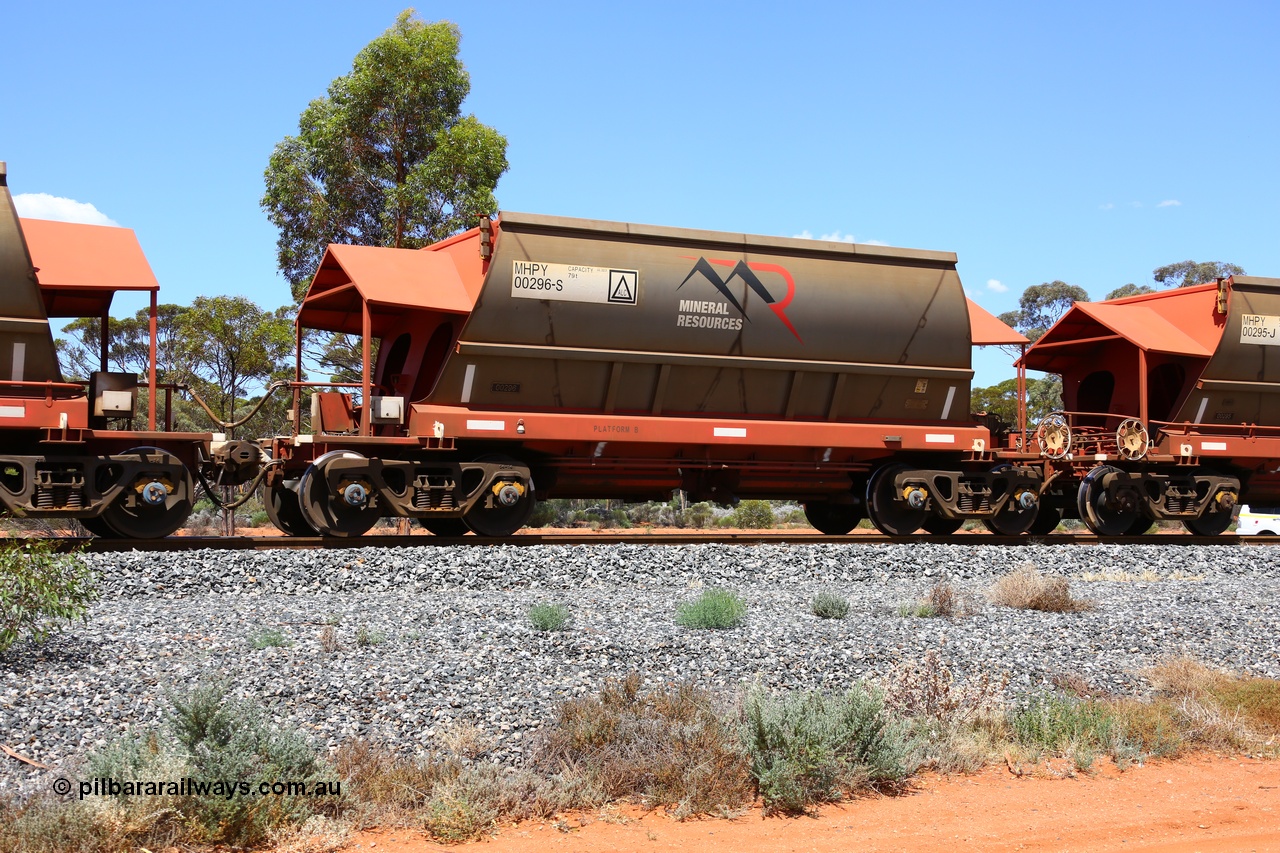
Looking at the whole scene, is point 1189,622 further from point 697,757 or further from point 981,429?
point 981,429

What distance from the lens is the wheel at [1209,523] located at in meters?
17.3

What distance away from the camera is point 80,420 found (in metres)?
11.5

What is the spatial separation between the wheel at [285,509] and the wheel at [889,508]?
24.4 ft

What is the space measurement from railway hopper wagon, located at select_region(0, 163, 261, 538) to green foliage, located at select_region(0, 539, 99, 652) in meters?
3.90

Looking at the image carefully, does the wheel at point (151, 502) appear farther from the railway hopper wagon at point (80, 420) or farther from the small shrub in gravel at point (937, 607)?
the small shrub in gravel at point (937, 607)

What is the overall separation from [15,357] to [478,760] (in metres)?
8.38

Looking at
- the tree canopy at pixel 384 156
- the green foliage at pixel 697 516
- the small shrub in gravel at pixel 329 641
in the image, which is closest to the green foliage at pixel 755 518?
the green foliage at pixel 697 516

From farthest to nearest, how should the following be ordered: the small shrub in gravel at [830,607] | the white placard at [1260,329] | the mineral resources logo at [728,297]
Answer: the white placard at [1260,329] → the mineral resources logo at [728,297] → the small shrub in gravel at [830,607]

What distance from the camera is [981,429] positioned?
51.9ft

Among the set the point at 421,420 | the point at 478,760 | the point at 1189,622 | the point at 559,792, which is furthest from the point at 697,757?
the point at 421,420

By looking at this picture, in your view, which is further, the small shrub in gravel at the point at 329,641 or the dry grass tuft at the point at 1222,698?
the small shrub in gravel at the point at 329,641

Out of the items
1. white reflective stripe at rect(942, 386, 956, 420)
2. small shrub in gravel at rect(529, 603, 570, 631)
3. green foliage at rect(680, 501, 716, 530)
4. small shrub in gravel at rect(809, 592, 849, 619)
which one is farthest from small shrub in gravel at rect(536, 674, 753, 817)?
green foliage at rect(680, 501, 716, 530)

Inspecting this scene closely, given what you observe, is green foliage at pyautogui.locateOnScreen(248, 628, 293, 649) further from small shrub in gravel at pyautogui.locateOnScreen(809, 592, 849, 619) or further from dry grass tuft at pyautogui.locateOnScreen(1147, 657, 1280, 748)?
dry grass tuft at pyautogui.locateOnScreen(1147, 657, 1280, 748)

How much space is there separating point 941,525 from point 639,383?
5258 mm
